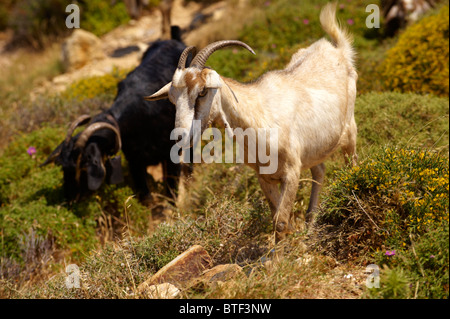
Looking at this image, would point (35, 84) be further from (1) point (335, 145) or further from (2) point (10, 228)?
(1) point (335, 145)

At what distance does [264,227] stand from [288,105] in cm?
119

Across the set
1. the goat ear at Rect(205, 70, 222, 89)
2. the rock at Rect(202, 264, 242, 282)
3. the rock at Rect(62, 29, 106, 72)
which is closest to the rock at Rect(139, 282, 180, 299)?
the rock at Rect(202, 264, 242, 282)

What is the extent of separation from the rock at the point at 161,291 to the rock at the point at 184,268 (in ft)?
0.15

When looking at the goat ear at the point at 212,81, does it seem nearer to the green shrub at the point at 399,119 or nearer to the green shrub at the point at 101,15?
the green shrub at the point at 399,119

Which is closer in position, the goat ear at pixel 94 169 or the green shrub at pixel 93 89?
the goat ear at pixel 94 169

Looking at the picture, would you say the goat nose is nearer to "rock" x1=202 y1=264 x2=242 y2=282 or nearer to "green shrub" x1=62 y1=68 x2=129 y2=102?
"rock" x1=202 y1=264 x2=242 y2=282

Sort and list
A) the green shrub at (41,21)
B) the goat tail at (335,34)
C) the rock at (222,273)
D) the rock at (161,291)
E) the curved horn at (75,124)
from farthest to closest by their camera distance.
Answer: the green shrub at (41,21), the curved horn at (75,124), the goat tail at (335,34), the rock at (222,273), the rock at (161,291)

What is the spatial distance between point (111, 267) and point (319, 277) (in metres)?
1.70

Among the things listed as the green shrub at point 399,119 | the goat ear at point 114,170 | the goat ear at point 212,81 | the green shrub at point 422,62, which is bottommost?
the goat ear at point 114,170

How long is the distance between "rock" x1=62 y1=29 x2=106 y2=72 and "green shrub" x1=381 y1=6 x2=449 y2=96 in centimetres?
852

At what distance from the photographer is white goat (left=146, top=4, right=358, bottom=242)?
3.36 m

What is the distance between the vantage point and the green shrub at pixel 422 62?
7.70 m

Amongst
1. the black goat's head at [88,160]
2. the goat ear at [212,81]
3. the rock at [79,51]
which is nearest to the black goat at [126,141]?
the black goat's head at [88,160]
